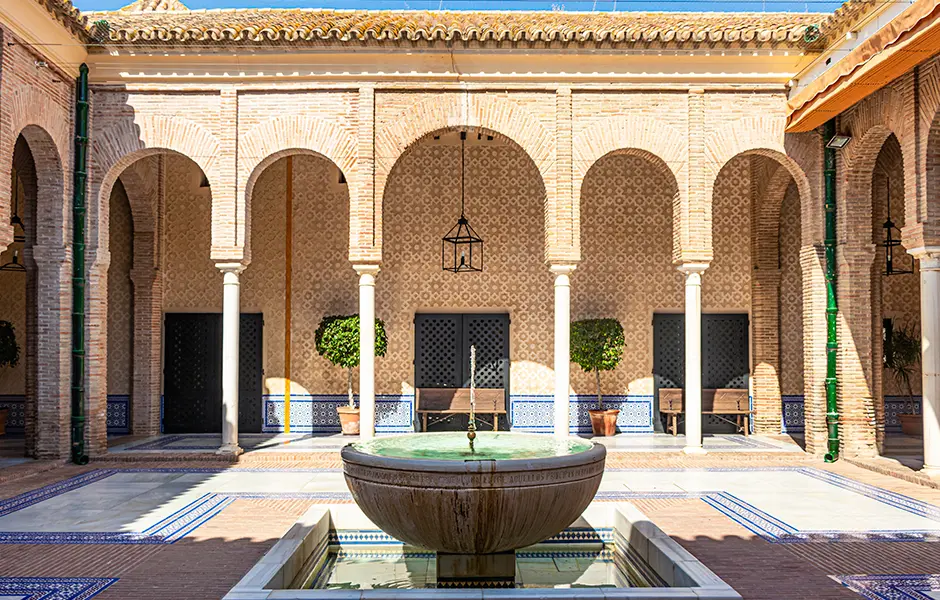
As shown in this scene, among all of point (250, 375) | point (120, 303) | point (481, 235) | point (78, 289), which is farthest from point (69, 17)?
point (481, 235)

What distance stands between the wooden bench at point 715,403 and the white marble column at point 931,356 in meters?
3.66

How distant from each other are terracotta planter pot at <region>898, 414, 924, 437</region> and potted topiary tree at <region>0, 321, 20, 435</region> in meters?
14.3

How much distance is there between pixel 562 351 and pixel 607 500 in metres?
2.74

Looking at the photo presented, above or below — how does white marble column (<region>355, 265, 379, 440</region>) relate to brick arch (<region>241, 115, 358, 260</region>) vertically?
below

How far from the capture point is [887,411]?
512 inches

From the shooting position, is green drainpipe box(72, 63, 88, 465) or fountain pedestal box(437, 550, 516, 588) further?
green drainpipe box(72, 63, 88, 465)

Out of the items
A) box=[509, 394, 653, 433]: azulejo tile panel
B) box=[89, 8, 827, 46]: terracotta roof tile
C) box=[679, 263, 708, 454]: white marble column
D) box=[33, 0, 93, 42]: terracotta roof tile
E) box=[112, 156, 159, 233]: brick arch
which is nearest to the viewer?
box=[33, 0, 93, 42]: terracotta roof tile

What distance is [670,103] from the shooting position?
34.1 feet

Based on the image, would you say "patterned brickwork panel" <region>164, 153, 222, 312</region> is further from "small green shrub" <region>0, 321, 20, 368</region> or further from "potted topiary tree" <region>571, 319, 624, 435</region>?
"potted topiary tree" <region>571, 319, 624, 435</region>

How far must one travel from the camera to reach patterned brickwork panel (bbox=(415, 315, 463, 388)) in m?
12.7

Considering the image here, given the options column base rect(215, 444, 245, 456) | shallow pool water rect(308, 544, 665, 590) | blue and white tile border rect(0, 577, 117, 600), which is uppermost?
column base rect(215, 444, 245, 456)

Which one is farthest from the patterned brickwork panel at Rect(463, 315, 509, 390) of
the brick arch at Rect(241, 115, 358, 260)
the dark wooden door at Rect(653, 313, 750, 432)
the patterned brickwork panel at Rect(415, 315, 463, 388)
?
the brick arch at Rect(241, 115, 358, 260)

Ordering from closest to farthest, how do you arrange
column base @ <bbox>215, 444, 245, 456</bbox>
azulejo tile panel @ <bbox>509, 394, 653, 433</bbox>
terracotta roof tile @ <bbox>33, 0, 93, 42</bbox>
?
1. terracotta roof tile @ <bbox>33, 0, 93, 42</bbox>
2. column base @ <bbox>215, 444, 245, 456</bbox>
3. azulejo tile panel @ <bbox>509, 394, 653, 433</bbox>

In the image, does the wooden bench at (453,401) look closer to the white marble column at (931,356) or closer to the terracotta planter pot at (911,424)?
the white marble column at (931,356)
